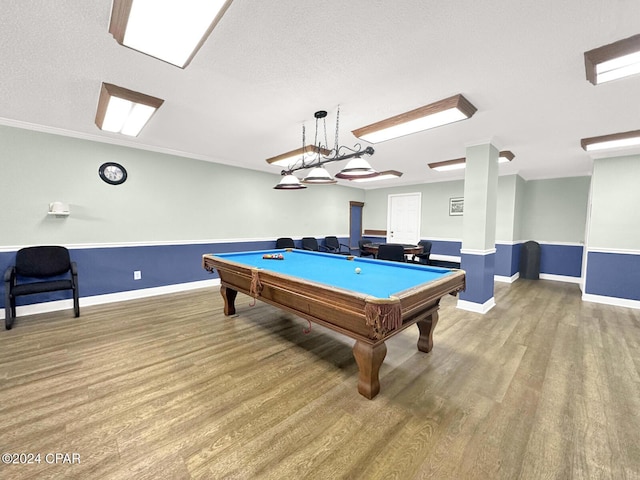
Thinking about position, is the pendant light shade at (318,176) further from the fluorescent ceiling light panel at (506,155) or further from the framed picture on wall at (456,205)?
the framed picture on wall at (456,205)

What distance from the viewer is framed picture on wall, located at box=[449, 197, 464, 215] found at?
659 cm

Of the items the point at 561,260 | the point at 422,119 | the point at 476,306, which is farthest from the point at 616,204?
the point at 422,119

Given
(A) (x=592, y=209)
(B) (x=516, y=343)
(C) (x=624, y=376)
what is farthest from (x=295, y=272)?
(A) (x=592, y=209)

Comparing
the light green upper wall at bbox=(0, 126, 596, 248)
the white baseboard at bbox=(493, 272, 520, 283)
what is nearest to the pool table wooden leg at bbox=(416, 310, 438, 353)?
the light green upper wall at bbox=(0, 126, 596, 248)

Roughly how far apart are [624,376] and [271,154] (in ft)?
16.4

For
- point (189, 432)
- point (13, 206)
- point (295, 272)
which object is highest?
point (13, 206)

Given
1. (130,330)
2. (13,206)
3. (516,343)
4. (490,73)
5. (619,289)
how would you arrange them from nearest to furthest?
(490,73)
(516,343)
(130,330)
(13,206)
(619,289)

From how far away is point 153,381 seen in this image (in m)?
2.06

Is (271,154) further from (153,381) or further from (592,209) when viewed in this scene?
(592,209)

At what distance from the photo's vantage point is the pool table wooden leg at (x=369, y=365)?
6.10ft

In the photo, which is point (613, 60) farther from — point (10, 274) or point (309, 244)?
point (10, 274)

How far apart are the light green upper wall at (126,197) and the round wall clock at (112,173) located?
0.21 ft

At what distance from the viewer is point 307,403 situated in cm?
183

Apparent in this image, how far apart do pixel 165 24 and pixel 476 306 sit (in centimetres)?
453
